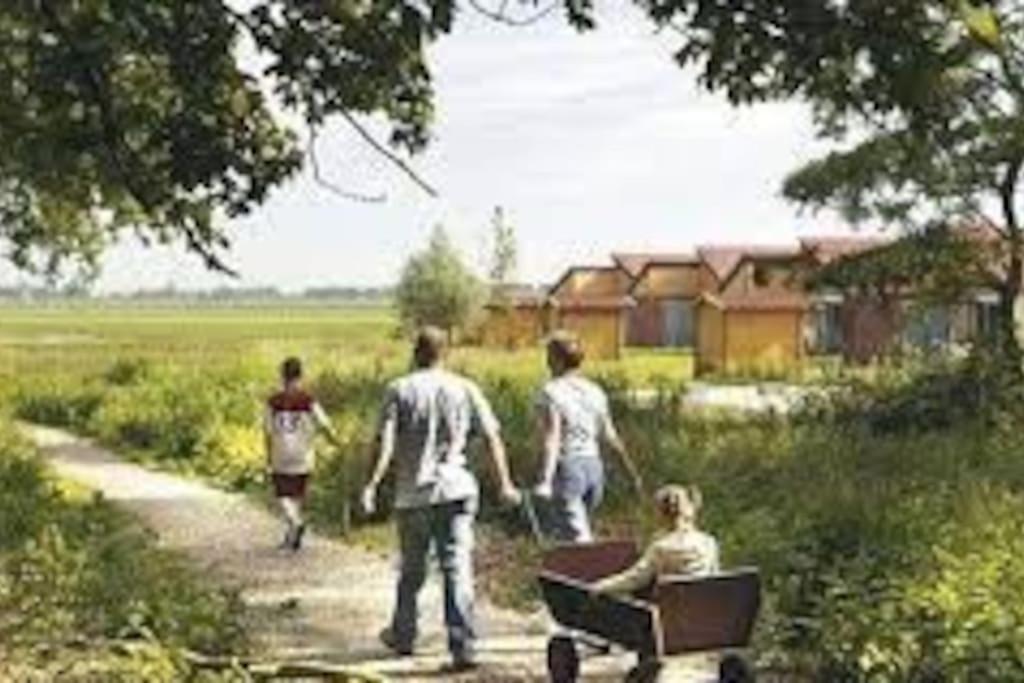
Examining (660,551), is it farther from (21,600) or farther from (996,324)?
(996,324)

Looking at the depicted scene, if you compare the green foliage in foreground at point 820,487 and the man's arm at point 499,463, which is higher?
the man's arm at point 499,463

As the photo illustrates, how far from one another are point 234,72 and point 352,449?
46.0 feet

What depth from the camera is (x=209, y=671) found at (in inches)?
363

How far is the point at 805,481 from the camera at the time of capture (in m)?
21.4

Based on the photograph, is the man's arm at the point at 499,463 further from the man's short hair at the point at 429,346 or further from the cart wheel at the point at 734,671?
the cart wheel at the point at 734,671

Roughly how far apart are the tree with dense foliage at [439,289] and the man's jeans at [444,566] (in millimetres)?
83004

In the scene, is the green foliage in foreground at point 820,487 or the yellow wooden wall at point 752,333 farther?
the yellow wooden wall at point 752,333

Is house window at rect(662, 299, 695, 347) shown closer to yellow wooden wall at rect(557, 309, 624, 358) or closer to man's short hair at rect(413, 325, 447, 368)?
yellow wooden wall at rect(557, 309, 624, 358)

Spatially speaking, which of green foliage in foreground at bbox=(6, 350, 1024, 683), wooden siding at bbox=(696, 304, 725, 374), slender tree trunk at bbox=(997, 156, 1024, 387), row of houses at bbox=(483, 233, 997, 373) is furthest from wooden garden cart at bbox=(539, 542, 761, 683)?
wooden siding at bbox=(696, 304, 725, 374)

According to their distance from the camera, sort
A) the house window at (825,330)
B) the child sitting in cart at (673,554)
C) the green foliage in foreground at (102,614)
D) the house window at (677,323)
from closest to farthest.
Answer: the green foliage in foreground at (102,614)
the child sitting in cart at (673,554)
the house window at (825,330)
the house window at (677,323)

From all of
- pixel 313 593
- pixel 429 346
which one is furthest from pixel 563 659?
pixel 313 593

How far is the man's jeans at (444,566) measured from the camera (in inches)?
500

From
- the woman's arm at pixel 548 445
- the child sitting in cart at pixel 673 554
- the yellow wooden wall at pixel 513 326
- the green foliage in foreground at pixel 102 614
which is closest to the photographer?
the green foliage in foreground at pixel 102 614

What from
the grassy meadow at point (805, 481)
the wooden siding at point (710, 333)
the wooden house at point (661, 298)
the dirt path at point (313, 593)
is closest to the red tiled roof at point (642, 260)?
the wooden house at point (661, 298)
